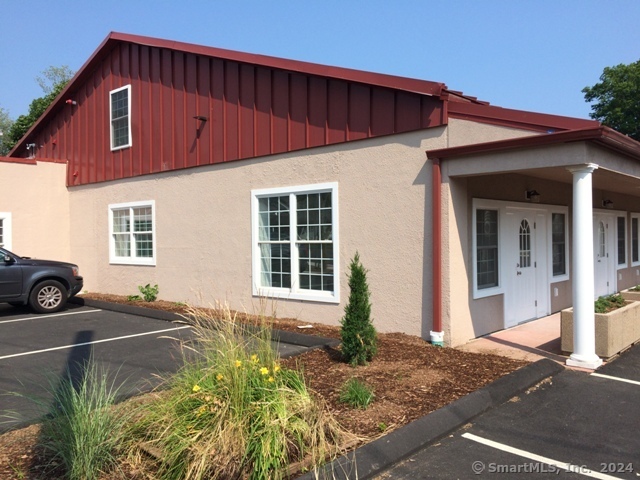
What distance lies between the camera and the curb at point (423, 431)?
3838mm

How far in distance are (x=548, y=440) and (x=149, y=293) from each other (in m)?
9.95

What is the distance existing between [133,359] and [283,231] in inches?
146

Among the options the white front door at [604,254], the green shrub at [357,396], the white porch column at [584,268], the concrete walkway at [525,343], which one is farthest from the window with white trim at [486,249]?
the white front door at [604,254]

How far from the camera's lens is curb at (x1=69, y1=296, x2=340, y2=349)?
7850mm

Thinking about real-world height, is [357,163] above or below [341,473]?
above

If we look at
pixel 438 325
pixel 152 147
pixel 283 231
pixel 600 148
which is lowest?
pixel 438 325

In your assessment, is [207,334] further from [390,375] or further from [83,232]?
[83,232]

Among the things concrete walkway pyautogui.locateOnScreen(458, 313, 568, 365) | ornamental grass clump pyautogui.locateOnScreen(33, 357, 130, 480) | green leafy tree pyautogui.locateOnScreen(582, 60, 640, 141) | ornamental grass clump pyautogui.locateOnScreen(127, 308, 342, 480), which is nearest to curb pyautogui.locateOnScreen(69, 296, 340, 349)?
ornamental grass clump pyautogui.locateOnScreen(127, 308, 342, 480)

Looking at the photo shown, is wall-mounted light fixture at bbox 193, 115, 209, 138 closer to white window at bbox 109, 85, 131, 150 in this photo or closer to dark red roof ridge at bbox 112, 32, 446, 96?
dark red roof ridge at bbox 112, 32, 446, 96

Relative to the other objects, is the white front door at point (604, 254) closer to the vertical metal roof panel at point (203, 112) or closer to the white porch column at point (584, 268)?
the white porch column at point (584, 268)

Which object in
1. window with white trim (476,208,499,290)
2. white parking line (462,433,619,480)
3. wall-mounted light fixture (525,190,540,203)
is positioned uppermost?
wall-mounted light fixture (525,190,540,203)

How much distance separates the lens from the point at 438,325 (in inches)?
299

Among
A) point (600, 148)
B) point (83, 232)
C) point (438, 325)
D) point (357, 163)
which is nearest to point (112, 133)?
point (83, 232)

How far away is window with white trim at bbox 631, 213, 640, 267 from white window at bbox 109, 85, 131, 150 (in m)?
14.3
